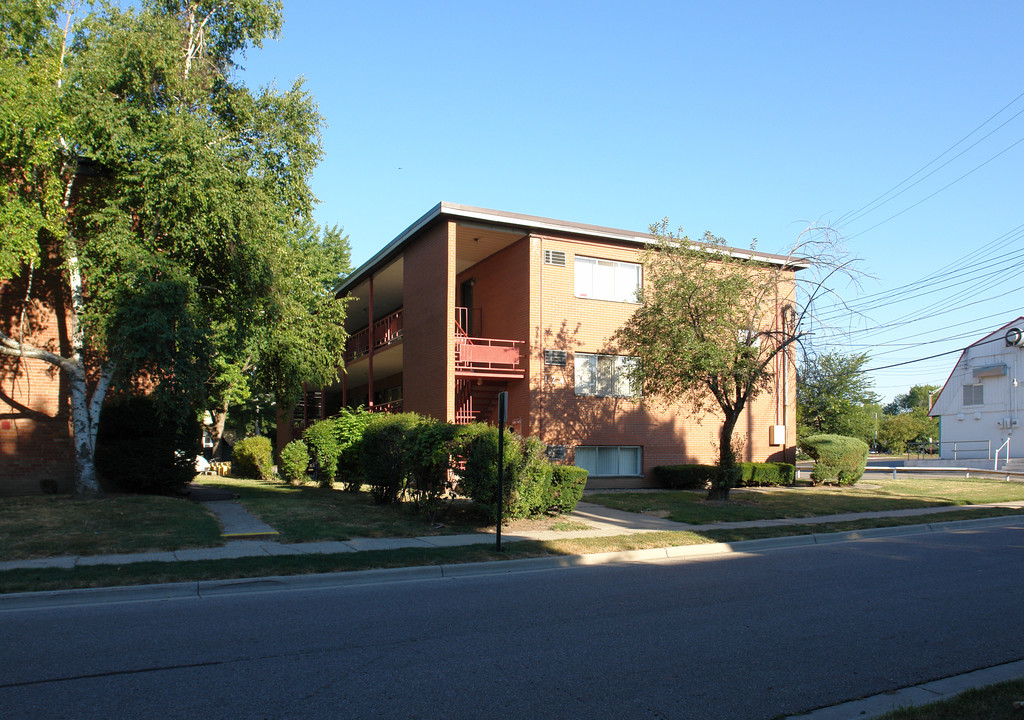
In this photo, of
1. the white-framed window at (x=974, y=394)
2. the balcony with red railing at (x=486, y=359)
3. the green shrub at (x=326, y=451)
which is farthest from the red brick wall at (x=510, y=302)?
the white-framed window at (x=974, y=394)

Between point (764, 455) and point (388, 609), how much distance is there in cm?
2167

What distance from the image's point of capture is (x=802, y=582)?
9.77 metres

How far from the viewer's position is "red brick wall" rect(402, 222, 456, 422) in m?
23.0

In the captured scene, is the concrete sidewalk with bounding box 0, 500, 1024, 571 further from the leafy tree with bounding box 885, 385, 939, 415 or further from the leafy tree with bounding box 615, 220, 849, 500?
the leafy tree with bounding box 885, 385, 939, 415

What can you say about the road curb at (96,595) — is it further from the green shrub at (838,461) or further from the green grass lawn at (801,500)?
the green shrub at (838,461)

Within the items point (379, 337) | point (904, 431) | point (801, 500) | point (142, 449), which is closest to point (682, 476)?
point (801, 500)

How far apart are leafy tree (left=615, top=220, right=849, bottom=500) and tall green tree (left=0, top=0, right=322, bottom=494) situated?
363 inches

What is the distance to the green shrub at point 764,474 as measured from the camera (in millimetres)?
24750

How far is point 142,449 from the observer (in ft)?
56.8

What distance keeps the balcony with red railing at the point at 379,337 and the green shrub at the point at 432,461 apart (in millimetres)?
14191

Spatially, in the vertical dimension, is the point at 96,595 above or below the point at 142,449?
below

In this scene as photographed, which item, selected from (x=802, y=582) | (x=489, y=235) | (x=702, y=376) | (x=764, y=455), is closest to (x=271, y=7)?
(x=489, y=235)

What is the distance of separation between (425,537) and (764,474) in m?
15.8

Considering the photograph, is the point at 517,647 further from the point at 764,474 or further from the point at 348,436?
the point at 764,474
